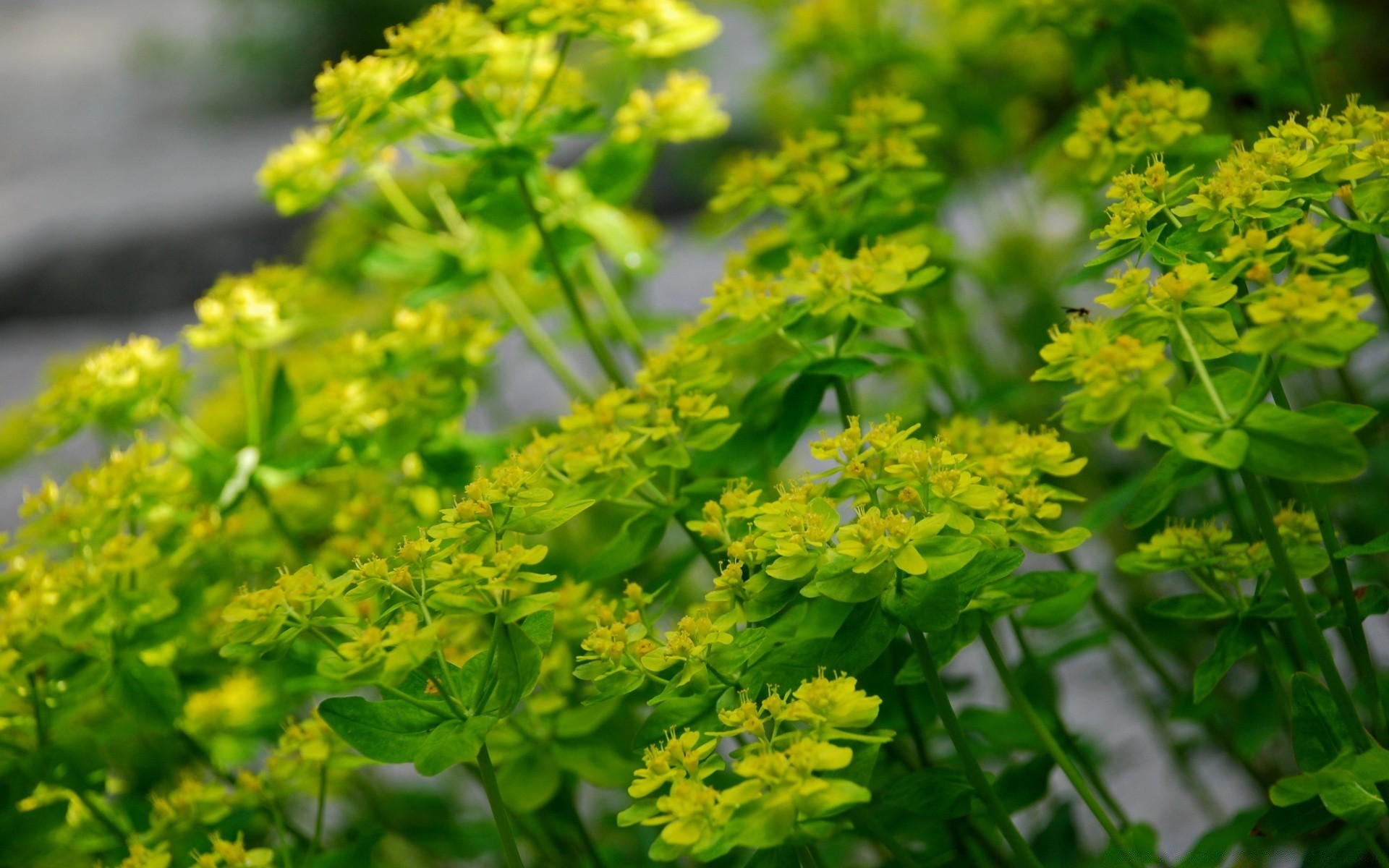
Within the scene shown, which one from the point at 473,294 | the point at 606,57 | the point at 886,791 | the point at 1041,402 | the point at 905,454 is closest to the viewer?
the point at 905,454

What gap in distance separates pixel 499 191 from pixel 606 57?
14.4 inches

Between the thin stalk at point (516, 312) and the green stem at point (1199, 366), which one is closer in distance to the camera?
the green stem at point (1199, 366)

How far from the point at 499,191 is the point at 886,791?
769 millimetres

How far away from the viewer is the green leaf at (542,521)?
0.86 metres

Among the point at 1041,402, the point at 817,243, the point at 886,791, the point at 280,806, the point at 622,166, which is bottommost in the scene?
the point at 1041,402

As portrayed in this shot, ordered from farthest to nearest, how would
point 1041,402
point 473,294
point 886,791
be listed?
1. point 1041,402
2. point 473,294
3. point 886,791

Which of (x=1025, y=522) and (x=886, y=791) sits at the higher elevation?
(x=1025, y=522)

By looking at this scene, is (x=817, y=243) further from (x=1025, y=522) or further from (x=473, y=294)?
(x=473, y=294)

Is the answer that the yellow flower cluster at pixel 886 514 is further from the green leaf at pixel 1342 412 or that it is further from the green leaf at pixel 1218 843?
the green leaf at pixel 1218 843

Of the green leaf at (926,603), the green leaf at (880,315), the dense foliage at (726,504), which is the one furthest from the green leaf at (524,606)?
the green leaf at (880,315)

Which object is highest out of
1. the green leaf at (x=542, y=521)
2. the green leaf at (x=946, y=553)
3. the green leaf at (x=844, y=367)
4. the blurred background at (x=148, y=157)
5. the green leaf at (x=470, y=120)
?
the blurred background at (x=148, y=157)

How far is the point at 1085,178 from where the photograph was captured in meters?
1.19

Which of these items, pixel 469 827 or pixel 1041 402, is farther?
pixel 1041 402

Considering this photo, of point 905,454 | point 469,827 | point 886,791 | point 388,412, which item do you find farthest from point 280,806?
point 905,454
